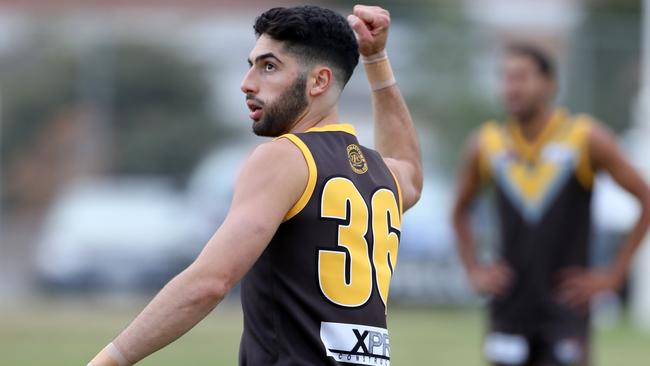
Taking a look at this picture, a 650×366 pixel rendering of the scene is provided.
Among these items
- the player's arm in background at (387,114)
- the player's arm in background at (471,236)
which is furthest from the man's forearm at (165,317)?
the player's arm in background at (471,236)

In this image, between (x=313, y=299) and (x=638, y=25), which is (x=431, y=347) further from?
(x=638, y=25)

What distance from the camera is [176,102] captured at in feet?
74.1

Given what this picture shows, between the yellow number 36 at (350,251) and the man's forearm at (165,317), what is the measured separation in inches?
16.9

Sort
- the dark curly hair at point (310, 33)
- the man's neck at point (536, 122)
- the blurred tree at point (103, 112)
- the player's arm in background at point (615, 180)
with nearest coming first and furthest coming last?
1. the dark curly hair at point (310, 33)
2. the player's arm in background at point (615, 180)
3. the man's neck at point (536, 122)
4. the blurred tree at point (103, 112)

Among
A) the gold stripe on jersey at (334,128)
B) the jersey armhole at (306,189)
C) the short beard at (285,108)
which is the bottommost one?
the jersey armhole at (306,189)

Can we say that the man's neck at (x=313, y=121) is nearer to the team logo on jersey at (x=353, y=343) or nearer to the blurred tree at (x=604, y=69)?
the team logo on jersey at (x=353, y=343)

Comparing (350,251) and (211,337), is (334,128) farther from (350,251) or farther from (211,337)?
(211,337)

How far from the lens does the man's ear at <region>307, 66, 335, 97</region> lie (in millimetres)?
4398

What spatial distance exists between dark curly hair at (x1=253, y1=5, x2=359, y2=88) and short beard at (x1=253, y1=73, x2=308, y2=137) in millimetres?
84

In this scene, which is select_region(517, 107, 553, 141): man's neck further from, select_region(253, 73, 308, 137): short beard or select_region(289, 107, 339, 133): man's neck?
select_region(253, 73, 308, 137): short beard

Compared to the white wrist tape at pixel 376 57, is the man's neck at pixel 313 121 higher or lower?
lower

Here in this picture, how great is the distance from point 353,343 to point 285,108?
80 centimetres

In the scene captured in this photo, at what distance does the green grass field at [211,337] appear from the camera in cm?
1239

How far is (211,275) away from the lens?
3.99m
